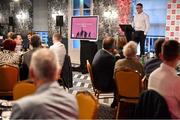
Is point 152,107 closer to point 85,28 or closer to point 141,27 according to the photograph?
point 141,27

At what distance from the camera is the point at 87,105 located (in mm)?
2537

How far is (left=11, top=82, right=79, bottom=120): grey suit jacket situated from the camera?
1789 mm

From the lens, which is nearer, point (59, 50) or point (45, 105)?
point (45, 105)

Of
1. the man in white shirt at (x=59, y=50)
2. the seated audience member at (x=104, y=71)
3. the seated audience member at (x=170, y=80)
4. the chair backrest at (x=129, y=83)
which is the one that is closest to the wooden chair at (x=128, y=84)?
the chair backrest at (x=129, y=83)

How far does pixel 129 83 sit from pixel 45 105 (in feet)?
8.31

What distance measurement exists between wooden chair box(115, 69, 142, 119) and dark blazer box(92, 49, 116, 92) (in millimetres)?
659

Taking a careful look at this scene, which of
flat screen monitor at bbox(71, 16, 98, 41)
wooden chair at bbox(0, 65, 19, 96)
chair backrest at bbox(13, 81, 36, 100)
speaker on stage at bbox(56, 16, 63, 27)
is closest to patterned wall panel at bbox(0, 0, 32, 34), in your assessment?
speaker on stage at bbox(56, 16, 63, 27)

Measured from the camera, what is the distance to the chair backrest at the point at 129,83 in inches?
164

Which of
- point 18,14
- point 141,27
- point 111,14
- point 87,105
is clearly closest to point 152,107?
point 87,105

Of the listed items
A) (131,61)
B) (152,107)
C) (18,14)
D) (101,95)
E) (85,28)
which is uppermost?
(18,14)

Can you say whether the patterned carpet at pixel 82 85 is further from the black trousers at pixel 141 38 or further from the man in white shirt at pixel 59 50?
the black trousers at pixel 141 38

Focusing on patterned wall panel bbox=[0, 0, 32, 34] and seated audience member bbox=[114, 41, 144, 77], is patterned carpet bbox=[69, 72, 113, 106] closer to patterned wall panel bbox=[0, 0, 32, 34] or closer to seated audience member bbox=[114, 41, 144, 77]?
seated audience member bbox=[114, 41, 144, 77]

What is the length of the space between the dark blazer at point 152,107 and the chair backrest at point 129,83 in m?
1.60

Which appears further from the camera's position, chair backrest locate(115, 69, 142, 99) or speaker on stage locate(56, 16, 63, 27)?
speaker on stage locate(56, 16, 63, 27)
